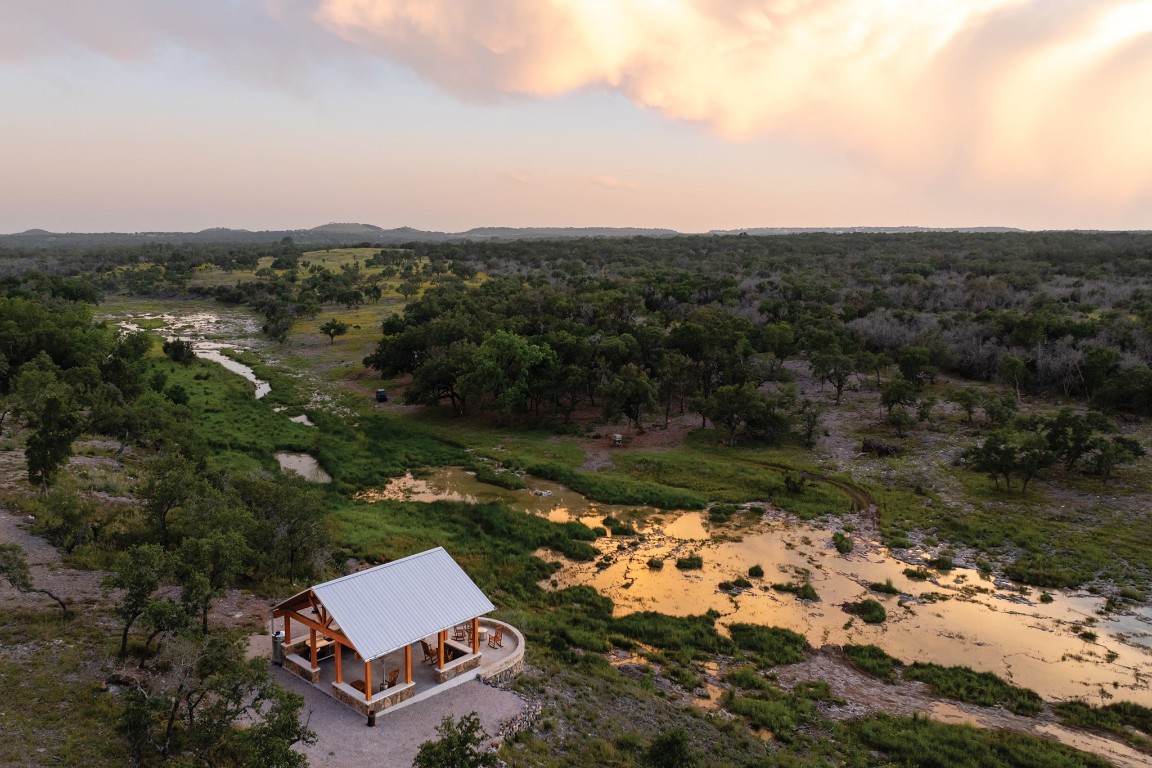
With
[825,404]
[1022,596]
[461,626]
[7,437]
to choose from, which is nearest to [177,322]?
[7,437]

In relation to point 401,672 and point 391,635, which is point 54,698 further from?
point 401,672

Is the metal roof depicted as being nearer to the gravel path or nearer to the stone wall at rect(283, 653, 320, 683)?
the gravel path

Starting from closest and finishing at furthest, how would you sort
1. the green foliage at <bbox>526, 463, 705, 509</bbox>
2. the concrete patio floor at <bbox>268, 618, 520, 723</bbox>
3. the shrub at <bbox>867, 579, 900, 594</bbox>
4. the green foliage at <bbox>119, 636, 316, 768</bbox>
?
the green foliage at <bbox>119, 636, 316, 768</bbox>
the concrete patio floor at <bbox>268, 618, 520, 723</bbox>
the shrub at <bbox>867, 579, 900, 594</bbox>
the green foliage at <bbox>526, 463, 705, 509</bbox>

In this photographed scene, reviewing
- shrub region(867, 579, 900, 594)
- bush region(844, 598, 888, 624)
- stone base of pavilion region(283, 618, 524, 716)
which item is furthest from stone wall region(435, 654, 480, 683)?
shrub region(867, 579, 900, 594)

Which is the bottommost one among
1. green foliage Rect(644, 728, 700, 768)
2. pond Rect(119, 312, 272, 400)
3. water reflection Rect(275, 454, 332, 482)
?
water reflection Rect(275, 454, 332, 482)

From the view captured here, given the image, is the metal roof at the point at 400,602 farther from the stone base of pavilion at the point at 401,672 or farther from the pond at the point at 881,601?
the pond at the point at 881,601

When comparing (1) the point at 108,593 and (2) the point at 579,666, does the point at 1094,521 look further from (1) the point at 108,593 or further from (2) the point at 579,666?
(1) the point at 108,593
